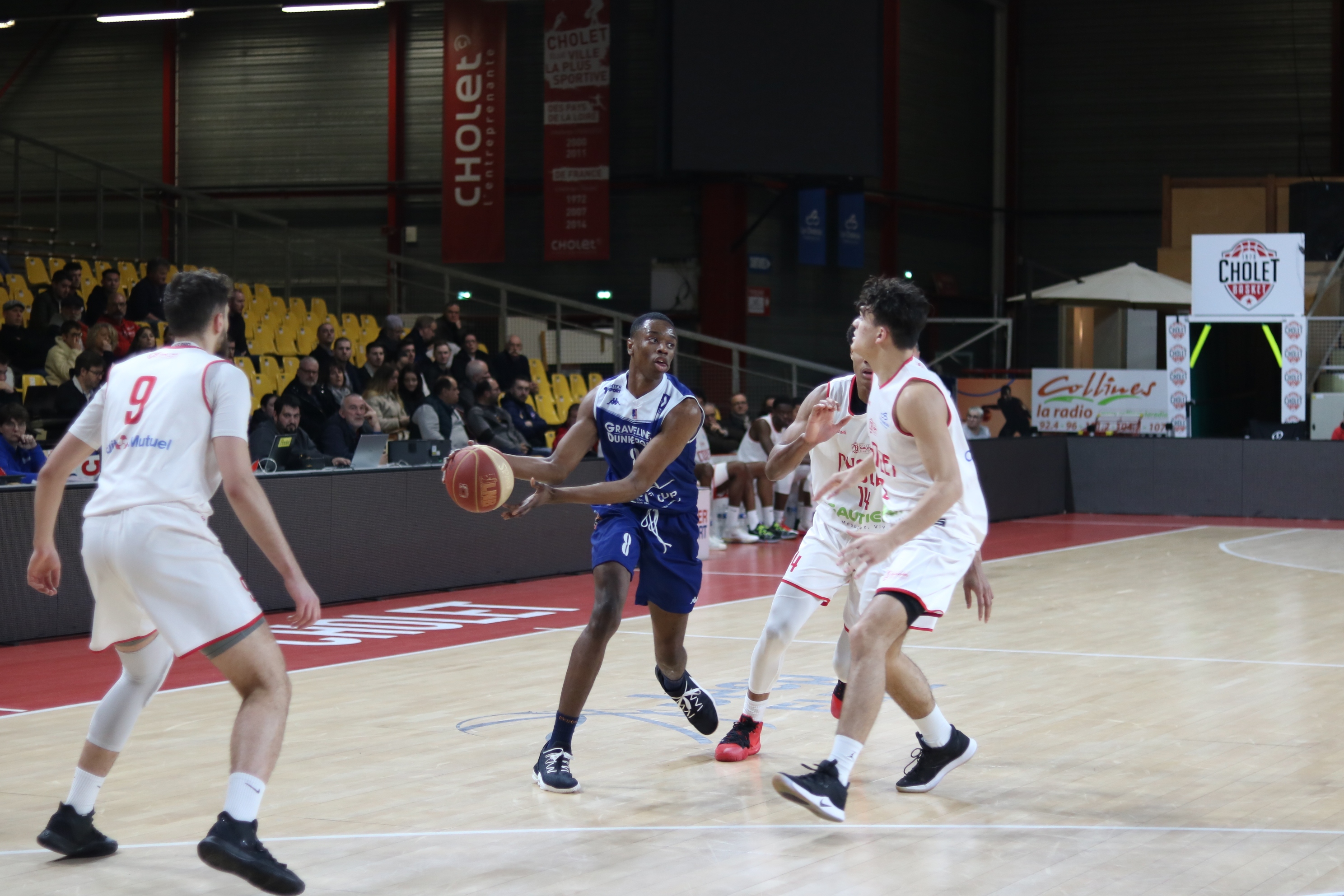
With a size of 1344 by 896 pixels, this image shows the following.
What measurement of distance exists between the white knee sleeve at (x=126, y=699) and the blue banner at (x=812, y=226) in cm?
2141

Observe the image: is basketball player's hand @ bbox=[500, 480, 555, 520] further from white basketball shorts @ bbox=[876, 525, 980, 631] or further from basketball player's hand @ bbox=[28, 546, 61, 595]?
basketball player's hand @ bbox=[28, 546, 61, 595]

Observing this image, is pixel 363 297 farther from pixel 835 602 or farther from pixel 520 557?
pixel 835 602

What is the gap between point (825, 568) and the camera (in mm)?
6336

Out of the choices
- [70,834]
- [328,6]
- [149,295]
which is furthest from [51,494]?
[328,6]

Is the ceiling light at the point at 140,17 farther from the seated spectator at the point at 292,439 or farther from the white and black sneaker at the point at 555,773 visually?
the white and black sneaker at the point at 555,773

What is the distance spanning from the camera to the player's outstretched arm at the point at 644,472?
5609 mm

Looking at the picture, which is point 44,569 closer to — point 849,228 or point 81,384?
point 81,384

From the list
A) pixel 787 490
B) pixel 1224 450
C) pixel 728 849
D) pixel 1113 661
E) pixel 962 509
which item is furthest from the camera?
pixel 1224 450

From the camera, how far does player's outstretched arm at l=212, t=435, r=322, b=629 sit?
4227 mm

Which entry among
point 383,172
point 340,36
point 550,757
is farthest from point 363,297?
point 550,757

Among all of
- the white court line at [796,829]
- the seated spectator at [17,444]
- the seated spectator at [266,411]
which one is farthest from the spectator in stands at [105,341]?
the white court line at [796,829]

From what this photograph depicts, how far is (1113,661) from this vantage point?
8.98 meters

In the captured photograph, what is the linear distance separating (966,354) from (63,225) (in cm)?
1580

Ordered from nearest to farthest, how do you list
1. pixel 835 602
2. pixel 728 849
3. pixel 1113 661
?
pixel 728 849 → pixel 1113 661 → pixel 835 602
